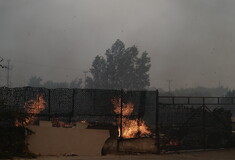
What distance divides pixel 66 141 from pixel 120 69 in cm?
6162

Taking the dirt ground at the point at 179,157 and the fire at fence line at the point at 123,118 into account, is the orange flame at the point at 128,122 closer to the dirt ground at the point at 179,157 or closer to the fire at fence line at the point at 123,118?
the fire at fence line at the point at 123,118

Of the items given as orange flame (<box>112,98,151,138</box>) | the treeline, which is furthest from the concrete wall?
the treeline

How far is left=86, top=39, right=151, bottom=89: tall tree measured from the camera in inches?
2901

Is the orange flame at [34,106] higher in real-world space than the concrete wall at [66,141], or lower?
higher

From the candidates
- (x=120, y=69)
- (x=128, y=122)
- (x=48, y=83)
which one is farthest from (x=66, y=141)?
(x=48, y=83)

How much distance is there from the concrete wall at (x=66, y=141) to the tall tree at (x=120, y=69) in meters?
57.6

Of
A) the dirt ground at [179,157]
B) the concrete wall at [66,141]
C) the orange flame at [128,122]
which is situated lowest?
the dirt ground at [179,157]

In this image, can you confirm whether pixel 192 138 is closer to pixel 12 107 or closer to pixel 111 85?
pixel 12 107

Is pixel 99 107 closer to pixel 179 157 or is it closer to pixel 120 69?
pixel 179 157

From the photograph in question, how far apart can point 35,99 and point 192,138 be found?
8.22 m

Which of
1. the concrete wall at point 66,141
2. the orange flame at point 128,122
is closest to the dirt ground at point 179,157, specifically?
the concrete wall at point 66,141

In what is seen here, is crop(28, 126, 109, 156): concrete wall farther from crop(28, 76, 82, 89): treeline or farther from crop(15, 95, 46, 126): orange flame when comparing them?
crop(28, 76, 82, 89): treeline

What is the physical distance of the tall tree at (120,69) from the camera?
7369 cm

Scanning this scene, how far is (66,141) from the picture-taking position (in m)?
13.4
